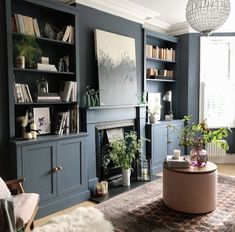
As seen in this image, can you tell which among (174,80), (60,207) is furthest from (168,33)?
(60,207)

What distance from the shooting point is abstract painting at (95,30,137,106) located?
11.8ft

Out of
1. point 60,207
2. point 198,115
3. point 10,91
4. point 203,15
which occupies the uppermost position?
point 203,15

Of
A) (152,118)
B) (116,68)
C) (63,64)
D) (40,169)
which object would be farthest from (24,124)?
(152,118)

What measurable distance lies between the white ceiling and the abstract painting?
38 cm

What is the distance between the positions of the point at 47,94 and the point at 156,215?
1.91 meters

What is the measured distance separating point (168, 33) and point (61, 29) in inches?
105

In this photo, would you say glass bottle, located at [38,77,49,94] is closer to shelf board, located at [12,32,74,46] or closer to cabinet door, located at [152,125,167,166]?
shelf board, located at [12,32,74,46]

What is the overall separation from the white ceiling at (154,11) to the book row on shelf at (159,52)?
425mm

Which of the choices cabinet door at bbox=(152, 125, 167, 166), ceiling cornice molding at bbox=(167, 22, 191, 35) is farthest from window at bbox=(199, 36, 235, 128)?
cabinet door at bbox=(152, 125, 167, 166)

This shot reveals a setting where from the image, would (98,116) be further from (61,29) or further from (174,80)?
(174,80)

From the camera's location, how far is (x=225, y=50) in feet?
16.8

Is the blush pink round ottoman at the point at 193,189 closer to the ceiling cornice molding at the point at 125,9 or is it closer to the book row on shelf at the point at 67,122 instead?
the book row on shelf at the point at 67,122

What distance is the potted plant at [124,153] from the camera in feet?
12.2

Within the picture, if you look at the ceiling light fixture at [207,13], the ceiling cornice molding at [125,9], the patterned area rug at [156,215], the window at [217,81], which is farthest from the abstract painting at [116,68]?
the window at [217,81]
